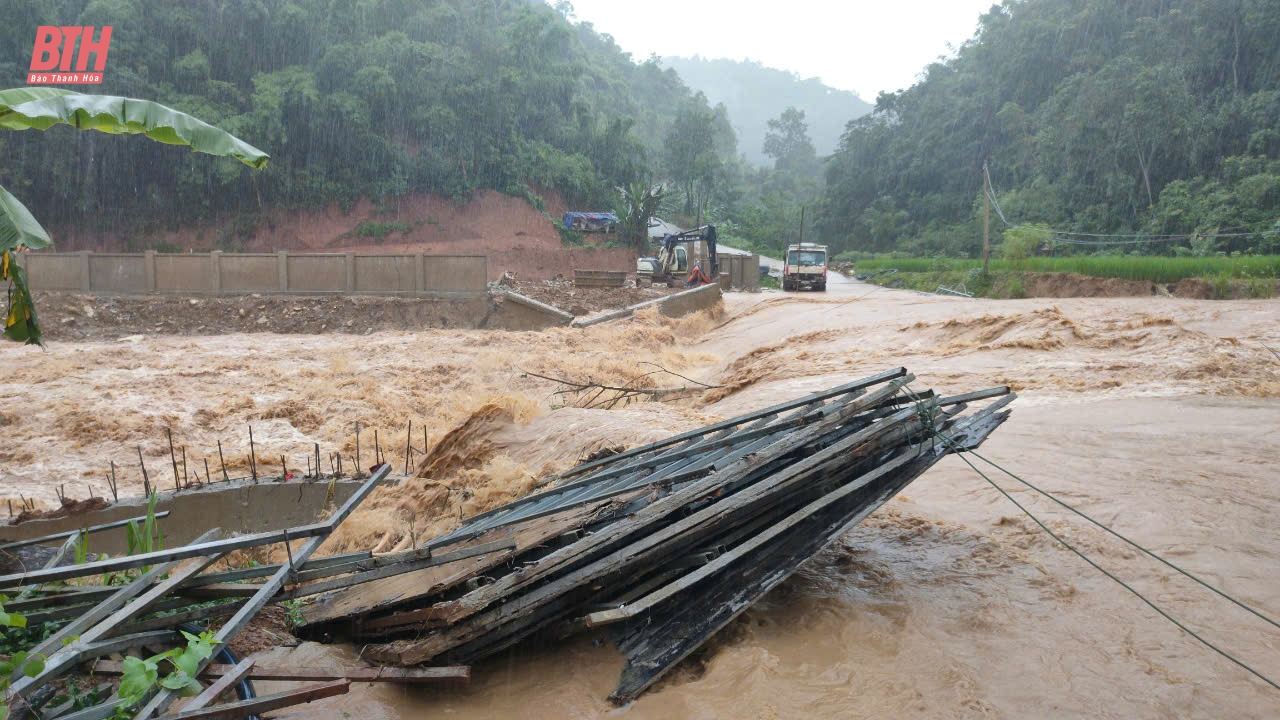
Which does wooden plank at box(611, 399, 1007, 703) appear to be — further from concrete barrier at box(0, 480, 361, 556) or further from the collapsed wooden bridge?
concrete barrier at box(0, 480, 361, 556)

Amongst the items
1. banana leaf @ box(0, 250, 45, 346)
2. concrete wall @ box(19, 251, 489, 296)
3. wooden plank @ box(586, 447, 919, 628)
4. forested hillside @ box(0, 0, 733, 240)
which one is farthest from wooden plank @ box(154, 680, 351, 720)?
forested hillside @ box(0, 0, 733, 240)

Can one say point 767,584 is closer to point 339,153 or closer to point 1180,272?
point 1180,272

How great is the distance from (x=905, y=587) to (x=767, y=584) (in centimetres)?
108

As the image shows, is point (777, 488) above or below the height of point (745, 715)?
above

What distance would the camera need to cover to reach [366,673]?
3.99 meters

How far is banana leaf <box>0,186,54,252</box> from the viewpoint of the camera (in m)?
4.36

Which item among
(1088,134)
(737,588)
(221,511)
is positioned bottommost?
(221,511)

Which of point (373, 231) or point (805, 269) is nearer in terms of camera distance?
point (805, 269)

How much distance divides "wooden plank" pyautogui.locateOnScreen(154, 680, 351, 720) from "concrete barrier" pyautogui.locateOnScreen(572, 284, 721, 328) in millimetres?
18266

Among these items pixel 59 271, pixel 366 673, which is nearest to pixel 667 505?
pixel 366 673

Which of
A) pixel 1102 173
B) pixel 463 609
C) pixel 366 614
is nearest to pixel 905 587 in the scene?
pixel 463 609

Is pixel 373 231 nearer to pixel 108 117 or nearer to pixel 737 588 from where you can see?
pixel 108 117

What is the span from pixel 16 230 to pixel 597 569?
12.2ft

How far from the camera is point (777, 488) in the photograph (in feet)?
14.3
